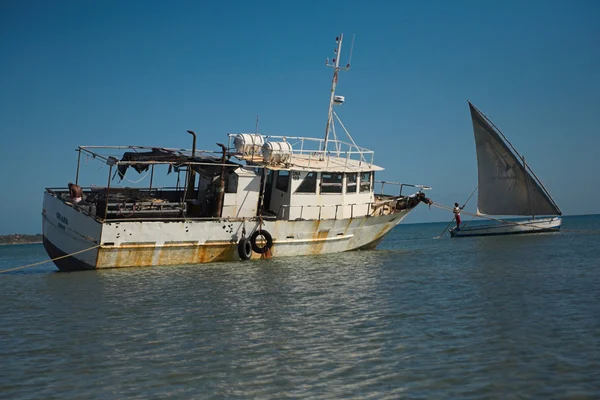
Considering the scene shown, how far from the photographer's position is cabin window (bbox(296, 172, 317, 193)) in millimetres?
23369

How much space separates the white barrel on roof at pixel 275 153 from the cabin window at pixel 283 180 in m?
0.49

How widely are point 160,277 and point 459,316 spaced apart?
9577mm

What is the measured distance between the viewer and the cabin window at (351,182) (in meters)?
24.8

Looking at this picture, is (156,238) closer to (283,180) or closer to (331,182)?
(283,180)

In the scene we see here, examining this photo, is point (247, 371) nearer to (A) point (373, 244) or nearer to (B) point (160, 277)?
(B) point (160, 277)

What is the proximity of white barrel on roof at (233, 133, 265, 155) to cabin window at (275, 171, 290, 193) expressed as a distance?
1553 millimetres

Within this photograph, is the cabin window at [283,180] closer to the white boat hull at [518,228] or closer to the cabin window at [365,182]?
the cabin window at [365,182]

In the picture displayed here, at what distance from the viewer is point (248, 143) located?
24.2 m

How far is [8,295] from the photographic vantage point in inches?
636

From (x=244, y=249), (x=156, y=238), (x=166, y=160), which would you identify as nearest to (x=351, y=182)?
(x=244, y=249)

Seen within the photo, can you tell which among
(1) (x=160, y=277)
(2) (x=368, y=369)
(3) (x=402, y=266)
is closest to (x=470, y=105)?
(3) (x=402, y=266)

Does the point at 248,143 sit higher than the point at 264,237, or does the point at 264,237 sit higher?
the point at 248,143

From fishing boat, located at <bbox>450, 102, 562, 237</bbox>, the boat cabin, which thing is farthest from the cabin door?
fishing boat, located at <bbox>450, 102, 562, 237</bbox>

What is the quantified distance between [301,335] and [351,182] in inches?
583
